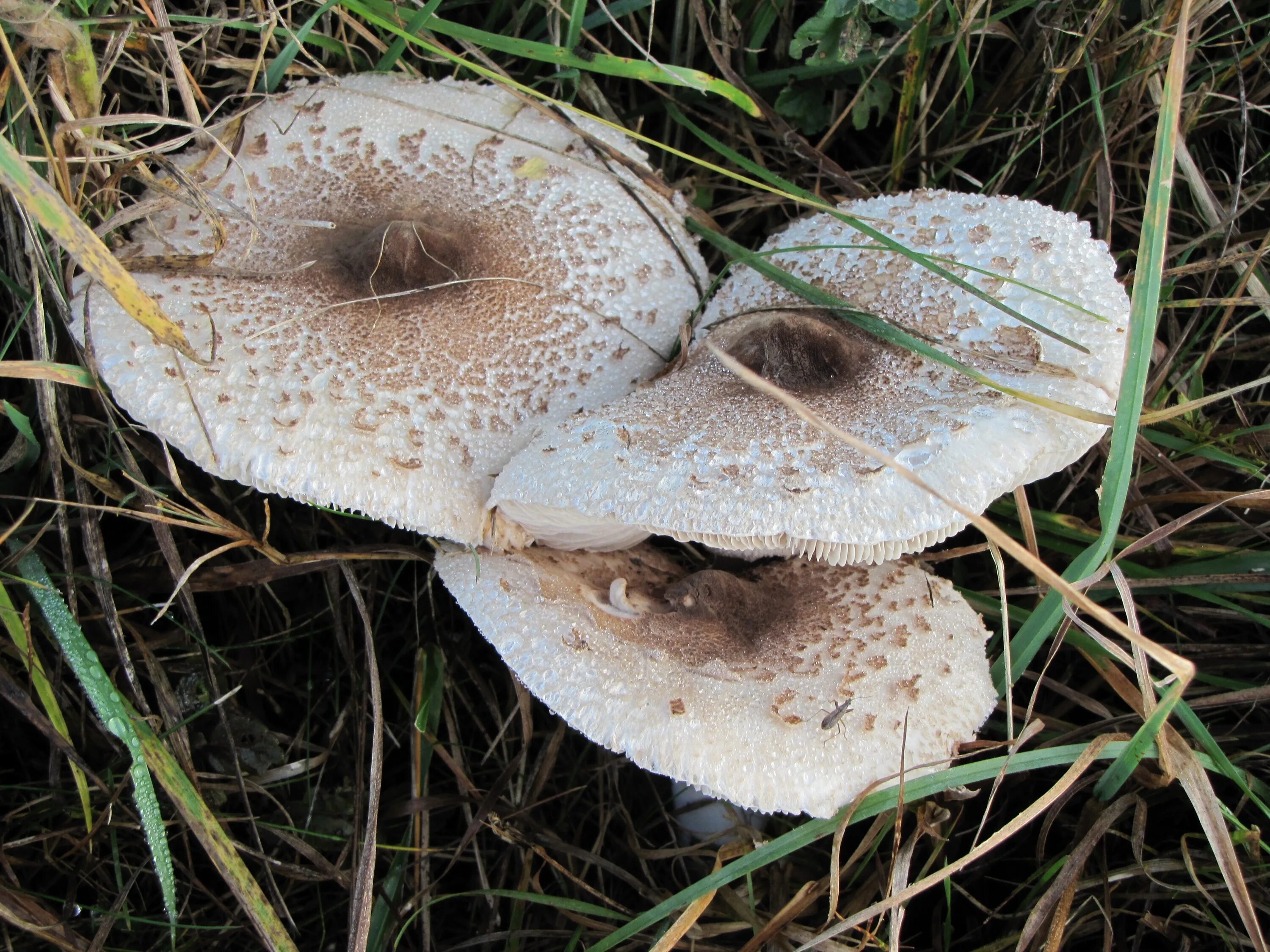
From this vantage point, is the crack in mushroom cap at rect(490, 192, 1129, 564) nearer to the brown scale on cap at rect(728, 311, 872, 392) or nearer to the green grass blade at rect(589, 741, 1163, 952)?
the brown scale on cap at rect(728, 311, 872, 392)

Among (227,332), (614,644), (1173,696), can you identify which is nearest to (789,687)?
(614,644)

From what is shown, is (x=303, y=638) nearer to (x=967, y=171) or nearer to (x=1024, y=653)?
(x=1024, y=653)

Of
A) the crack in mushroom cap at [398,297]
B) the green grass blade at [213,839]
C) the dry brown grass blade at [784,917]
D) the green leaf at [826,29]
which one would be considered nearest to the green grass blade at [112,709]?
the green grass blade at [213,839]

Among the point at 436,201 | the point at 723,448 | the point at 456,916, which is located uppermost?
the point at 436,201

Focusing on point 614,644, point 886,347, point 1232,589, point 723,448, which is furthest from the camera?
point 1232,589

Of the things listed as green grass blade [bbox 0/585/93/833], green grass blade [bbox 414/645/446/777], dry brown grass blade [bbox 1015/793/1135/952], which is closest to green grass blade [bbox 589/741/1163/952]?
dry brown grass blade [bbox 1015/793/1135/952]

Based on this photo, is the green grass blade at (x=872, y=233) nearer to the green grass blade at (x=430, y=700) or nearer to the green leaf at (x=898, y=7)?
the green leaf at (x=898, y=7)

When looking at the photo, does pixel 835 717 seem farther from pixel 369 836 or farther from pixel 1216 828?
pixel 369 836
